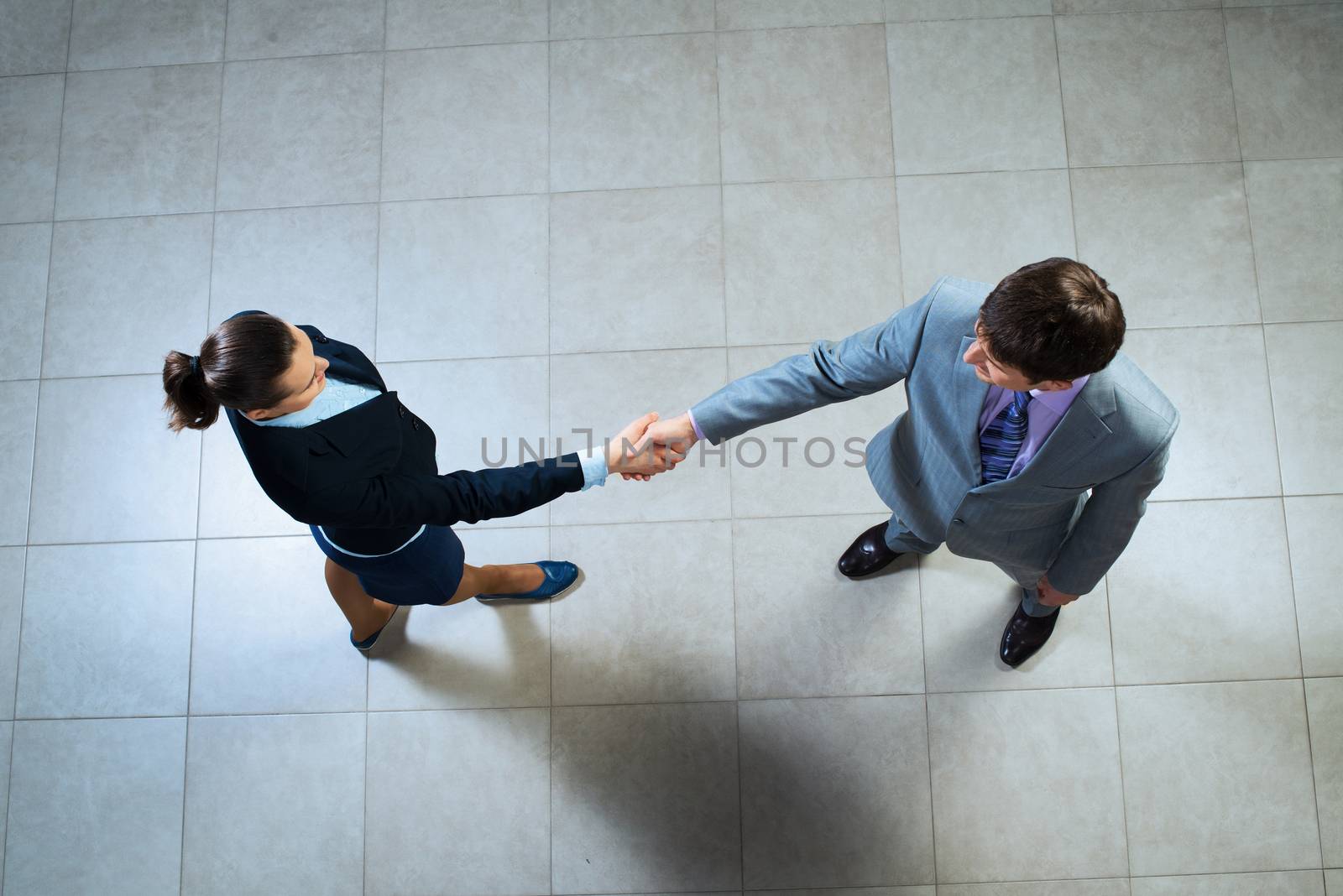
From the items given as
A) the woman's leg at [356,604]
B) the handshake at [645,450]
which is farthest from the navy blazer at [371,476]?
the woman's leg at [356,604]

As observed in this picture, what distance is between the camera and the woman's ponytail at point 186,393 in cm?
152

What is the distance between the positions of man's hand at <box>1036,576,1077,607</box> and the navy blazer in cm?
122

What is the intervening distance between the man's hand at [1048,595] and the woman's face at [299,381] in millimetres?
1752

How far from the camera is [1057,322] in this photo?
4.16ft

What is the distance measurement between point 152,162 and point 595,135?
5.20 ft

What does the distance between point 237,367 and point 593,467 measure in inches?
31.2

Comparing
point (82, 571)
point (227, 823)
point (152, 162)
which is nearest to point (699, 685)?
point (227, 823)

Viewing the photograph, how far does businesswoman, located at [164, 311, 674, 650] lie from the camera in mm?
1526

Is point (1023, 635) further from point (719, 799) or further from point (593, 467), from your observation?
point (593, 467)

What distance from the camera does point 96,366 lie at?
9.41ft

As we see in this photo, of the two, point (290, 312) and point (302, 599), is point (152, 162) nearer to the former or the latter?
point (290, 312)

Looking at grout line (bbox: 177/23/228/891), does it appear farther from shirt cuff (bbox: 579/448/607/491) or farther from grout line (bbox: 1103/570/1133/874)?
grout line (bbox: 1103/570/1133/874)

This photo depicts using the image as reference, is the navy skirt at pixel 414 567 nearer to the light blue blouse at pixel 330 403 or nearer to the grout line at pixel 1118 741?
the light blue blouse at pixel 330 403

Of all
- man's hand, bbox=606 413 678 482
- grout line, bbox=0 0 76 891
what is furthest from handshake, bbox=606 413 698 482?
grout line, bbox=0 0 76 891
